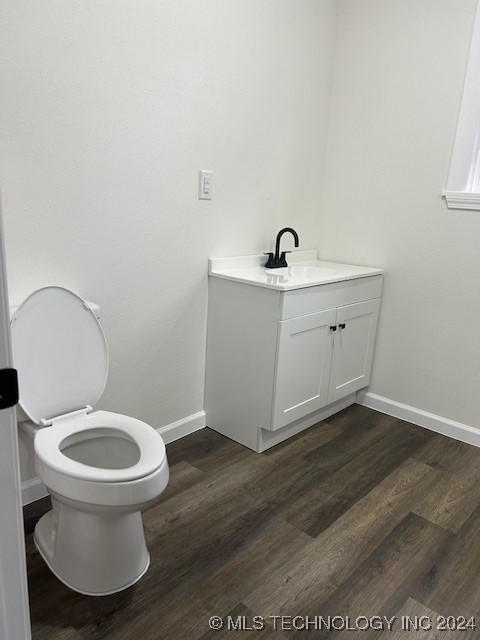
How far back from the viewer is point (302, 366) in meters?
2.39

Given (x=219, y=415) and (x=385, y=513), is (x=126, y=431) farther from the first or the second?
(x=385, y=513)

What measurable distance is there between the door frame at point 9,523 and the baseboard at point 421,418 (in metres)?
2.33

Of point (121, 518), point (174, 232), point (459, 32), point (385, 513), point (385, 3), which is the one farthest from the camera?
point (385, 3)

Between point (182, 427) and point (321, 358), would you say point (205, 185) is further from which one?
point (182, 427)

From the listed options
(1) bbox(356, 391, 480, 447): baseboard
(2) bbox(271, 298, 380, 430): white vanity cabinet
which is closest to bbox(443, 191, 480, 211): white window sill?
(2) bbox(271, 298, 380, 430): white vanity cabinet

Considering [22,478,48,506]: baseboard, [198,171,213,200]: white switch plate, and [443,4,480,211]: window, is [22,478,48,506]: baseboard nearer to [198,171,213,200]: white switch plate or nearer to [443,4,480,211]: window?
[198,171,213,200]: white switch plate

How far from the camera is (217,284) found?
2.39m

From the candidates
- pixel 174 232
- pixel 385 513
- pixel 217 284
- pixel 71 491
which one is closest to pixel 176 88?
pixel 174 232

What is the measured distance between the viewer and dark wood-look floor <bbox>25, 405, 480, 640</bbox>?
4.81ft

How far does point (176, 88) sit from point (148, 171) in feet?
1.20

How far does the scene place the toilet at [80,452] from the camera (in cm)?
140

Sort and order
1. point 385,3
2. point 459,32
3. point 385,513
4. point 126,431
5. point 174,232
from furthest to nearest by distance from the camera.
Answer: point 385,3, point 459,32, point 174,232, point 385,513, point 126,431

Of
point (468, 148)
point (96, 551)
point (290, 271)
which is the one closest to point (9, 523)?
point (96, 551)

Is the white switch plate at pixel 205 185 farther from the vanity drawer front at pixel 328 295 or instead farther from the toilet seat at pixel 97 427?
the toilet seat at pixel 97 427
